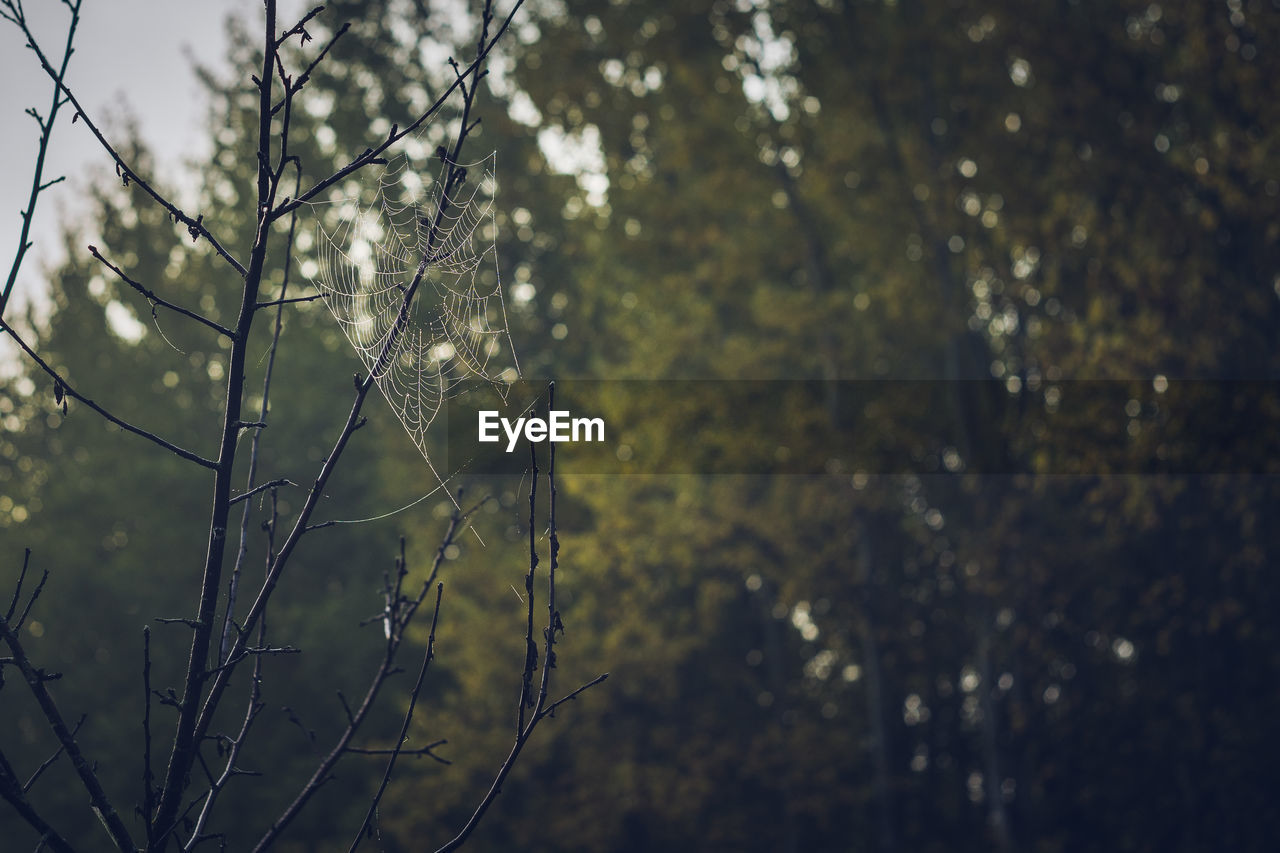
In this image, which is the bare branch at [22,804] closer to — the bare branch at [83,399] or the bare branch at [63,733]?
the bare branch at [63,733]

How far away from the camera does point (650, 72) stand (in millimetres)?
10453

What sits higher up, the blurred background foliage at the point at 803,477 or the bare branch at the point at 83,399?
the blurred background foliage at the point at 803,477

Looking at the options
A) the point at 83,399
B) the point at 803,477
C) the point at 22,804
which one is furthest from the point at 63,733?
the point at 803,477

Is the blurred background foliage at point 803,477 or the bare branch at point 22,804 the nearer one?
the bare branch at point 22,804

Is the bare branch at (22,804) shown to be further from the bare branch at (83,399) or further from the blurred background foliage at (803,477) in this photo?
the blurred background foliage at (803,477)

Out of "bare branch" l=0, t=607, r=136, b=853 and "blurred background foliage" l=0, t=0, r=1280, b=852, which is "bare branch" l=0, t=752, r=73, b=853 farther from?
"blurred background foliage" l=0, t=0, r=1280, b=852

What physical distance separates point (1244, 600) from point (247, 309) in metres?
8.25

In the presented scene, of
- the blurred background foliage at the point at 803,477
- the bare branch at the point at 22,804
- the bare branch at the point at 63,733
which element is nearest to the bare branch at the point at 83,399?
the bare branch at the point at 63,733

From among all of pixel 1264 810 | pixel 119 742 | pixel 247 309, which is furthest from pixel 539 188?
pixel 247 309

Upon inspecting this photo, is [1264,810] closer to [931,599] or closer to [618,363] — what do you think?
[931,599]

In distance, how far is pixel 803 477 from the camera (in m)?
9.98

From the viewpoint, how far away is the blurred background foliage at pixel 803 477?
24.9 ft

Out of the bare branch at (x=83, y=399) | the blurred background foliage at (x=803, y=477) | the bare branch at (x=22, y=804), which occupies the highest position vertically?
the blurred background foliage at (x=803, y=477)

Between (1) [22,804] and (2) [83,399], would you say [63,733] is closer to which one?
(1) [22,804]
